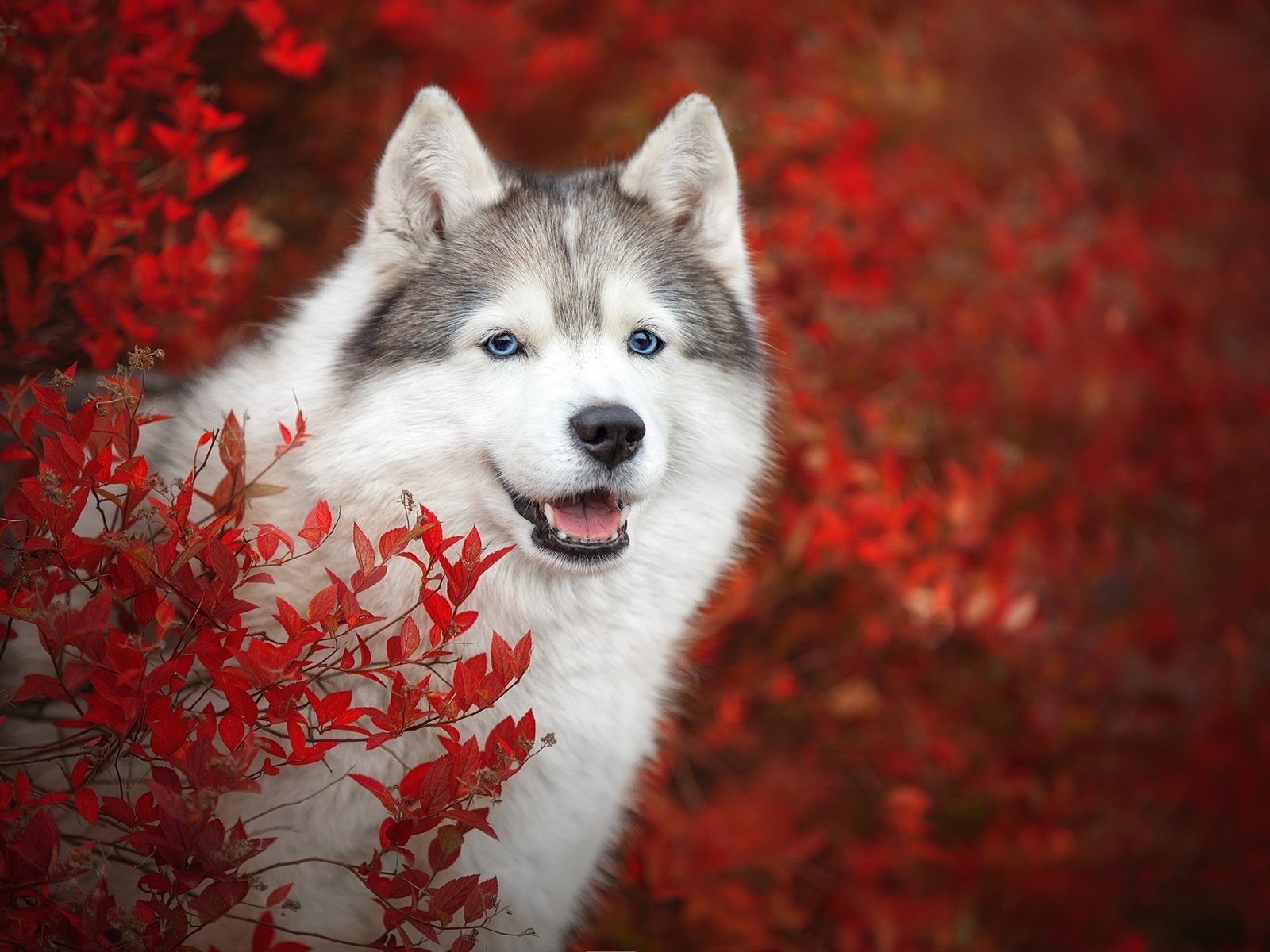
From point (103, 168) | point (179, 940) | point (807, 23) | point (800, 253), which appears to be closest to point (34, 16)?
point (103, 168)

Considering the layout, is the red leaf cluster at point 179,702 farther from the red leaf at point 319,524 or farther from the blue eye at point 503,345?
the blue eye at point 503,345

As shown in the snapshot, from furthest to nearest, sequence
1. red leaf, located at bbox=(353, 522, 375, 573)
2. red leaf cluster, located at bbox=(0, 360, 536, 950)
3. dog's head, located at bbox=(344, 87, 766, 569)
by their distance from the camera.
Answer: dog's head, located at bbox=(344, 87, 766, 569) → red leaf, located at bbox=(353, 522, 375, 573) → red leaf cluster, located at bbox=(0, 360, 536, 950)

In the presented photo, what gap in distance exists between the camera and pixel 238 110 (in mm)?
4555

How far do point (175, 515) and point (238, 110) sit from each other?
3.44 m

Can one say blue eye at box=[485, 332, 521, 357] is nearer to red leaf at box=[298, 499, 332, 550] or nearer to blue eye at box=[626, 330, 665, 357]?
blue eye at box=[626, 330, 665, 357]

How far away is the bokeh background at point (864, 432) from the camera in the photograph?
128 inches

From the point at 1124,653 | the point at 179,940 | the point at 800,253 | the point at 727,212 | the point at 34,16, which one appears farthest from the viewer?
the point at 1124,653

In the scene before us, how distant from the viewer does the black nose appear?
231 centimetres

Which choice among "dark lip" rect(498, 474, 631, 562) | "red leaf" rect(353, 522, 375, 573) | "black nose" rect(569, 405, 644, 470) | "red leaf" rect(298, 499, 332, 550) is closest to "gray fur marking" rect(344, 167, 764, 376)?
"black nose" rect(569, 405, 644, 470)

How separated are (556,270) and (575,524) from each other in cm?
73

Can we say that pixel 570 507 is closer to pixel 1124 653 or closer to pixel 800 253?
pixel 800 253

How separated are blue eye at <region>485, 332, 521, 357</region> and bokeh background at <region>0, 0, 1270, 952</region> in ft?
3.38

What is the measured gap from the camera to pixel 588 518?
2506 mm

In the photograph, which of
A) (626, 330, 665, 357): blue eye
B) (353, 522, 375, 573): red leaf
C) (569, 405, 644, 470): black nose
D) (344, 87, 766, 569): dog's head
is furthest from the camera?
(626, 330, 665, 357): blue eye
